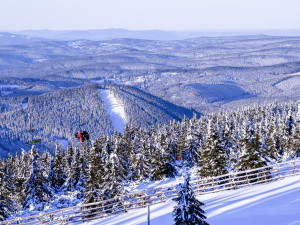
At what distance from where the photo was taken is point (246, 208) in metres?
21.9

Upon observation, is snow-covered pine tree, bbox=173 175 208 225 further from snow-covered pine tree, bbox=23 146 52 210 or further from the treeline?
snow-covered pine tree, bbox=23 146 52 210

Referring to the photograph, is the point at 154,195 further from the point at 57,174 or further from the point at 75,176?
the point at 57,174

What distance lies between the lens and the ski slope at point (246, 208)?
20109 mm

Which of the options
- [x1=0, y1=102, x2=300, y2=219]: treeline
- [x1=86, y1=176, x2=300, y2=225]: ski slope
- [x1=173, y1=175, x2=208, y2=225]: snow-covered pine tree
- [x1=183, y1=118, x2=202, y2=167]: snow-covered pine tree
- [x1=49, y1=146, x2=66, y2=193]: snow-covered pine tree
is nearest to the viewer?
[x1=173, y1=175, x2=208, y2=225]: snow-covered pine tree

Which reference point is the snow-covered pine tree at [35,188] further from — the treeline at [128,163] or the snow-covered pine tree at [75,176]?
the snow-covered pine tree at [75,176]

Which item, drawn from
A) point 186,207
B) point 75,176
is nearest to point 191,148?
point 75,176

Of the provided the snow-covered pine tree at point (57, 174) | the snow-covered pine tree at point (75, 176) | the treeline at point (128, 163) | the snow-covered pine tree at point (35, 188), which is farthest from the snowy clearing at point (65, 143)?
the snow-covered pine tree at point (35, 188)

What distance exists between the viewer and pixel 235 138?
58781 mm

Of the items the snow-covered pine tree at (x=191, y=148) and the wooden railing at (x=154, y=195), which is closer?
the wooden railing at (x=154, y=195)

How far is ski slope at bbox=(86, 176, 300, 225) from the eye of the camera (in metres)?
20.1

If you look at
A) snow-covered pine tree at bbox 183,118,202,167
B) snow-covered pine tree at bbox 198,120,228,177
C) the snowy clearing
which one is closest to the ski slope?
snow-covered pine tree at bbox 198,120,228,177

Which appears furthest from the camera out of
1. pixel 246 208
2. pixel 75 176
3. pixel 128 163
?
pixel 128 163

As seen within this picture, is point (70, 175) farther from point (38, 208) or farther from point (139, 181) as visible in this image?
point (139, 181)

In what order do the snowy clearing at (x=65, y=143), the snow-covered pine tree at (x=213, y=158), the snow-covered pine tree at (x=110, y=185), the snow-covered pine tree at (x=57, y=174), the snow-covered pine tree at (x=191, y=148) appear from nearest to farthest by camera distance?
the snow-covered pine tree at (x=110, y=185) → the snow-covered pine tree at (x=213, y=158) → the snow-covered pine tree at (x=57, y=174) → the snow-covered pine tree at (x=191, y=148) → the snowy clearing at (x=65, y=143)
